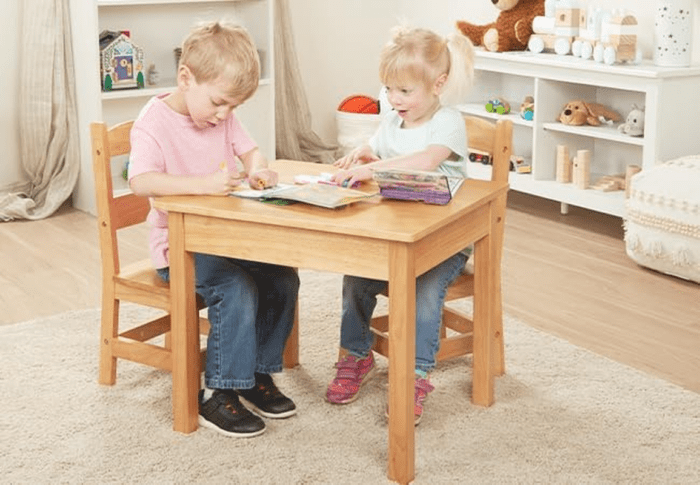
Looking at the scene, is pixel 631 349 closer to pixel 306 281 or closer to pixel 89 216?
pixel 306 281

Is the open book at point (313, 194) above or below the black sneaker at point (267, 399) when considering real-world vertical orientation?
above

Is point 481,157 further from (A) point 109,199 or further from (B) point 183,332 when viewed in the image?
(B) point 183,332

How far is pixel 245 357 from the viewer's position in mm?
2305

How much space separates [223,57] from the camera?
2250mm

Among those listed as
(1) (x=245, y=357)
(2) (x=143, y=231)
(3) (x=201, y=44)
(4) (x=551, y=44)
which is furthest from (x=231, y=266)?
(4) (x=551, y=44)

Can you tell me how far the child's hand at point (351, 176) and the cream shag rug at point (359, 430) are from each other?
20.5 inches

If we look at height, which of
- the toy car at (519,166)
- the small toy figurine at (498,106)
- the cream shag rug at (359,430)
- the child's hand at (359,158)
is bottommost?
the cream shag rug at (359,430)

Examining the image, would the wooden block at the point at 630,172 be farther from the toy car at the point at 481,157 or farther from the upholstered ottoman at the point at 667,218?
the toy car at the point at 481,157

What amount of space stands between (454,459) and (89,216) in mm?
2451

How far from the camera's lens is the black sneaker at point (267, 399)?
240cm

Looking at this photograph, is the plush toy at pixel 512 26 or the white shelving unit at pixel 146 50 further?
the plush toy at pixel 512 26

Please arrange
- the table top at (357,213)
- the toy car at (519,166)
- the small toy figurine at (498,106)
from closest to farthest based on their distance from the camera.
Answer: the table top at (357,213) → the toy car at (519,166) → the small toy figurine at (498,106)

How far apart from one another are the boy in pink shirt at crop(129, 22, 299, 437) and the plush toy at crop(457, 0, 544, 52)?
7.14ft

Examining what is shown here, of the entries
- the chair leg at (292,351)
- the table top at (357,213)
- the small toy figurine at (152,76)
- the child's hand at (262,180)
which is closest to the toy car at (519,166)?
the small toy figurine at (152,76)
